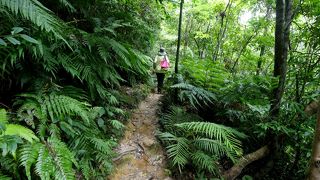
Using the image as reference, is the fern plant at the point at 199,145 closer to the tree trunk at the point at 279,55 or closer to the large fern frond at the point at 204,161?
the large fern frond at the point at 204,161

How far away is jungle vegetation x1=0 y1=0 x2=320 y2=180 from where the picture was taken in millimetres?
2209

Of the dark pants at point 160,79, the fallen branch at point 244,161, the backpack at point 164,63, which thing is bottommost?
the fallen branch at point 244,161

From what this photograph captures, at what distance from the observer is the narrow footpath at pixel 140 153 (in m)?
3.34

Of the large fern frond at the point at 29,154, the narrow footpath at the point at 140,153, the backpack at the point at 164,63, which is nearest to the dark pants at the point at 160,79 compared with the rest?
the backpack at the point at 164,63

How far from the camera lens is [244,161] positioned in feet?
12.2

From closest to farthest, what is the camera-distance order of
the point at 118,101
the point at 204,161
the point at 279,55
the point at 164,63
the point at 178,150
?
the point at 204,161 < the point at 178,150 < the point at 279,55 < the point at 118,101 < the point at 164,63

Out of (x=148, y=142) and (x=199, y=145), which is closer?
(x=199, y=145)

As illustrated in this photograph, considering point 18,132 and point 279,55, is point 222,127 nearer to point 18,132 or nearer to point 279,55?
point 279,55

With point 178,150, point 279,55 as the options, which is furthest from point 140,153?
point 279,55

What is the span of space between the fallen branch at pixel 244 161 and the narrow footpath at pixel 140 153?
0.93 m

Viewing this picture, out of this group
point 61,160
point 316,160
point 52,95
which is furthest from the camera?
point 52,95

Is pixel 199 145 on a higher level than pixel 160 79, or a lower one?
lower

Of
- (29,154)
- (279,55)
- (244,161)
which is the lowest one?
(244,161)

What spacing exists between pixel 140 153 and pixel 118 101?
971mm
